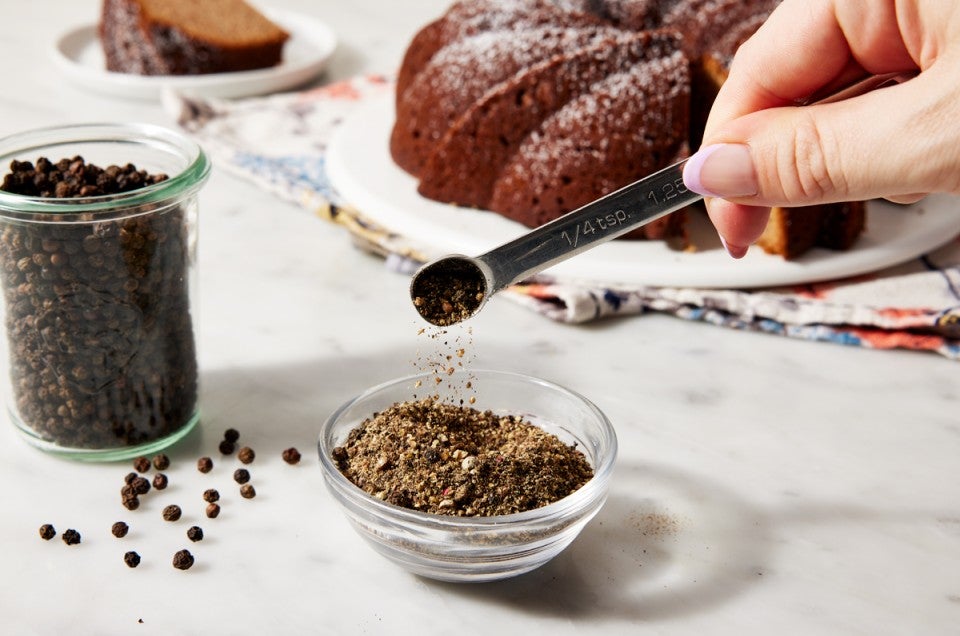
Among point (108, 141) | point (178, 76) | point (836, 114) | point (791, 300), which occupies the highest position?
point (836, 114)

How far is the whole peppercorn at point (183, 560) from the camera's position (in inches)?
44.1

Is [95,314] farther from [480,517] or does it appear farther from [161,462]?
[480,517]

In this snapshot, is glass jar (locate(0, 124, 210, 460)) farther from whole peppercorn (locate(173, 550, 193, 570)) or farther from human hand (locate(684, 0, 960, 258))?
human hand (locate(684, 0, 960, 258))

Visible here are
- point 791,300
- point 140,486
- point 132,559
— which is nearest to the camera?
point 132,559

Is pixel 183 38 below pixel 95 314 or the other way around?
below

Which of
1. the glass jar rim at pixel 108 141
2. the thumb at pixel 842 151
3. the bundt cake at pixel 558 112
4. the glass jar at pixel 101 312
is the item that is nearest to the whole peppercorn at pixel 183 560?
the glass jar at pixel 101 312

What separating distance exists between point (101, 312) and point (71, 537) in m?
0.26

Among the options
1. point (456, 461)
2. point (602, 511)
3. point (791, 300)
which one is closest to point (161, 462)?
point (456, 461)

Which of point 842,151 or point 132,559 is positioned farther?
point 132,559

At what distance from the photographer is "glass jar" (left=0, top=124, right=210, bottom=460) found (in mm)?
1182

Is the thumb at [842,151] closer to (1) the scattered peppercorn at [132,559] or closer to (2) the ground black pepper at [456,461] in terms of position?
(2) the ground black pepper at [456,461]

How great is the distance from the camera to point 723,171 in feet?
3.59

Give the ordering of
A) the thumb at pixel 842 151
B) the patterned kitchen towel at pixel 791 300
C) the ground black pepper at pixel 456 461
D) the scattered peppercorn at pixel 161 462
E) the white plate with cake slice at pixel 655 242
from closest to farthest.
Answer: the thumb at pixel 842 151
the ground black pepper at pixel 456 461
the scattered peppercorn at pixel 161 462
the patterned kitchen towel at pixel 791 300
the white plate with cake slice at pixel 655 242

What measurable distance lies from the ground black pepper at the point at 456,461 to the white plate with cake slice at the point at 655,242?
1.91ft
